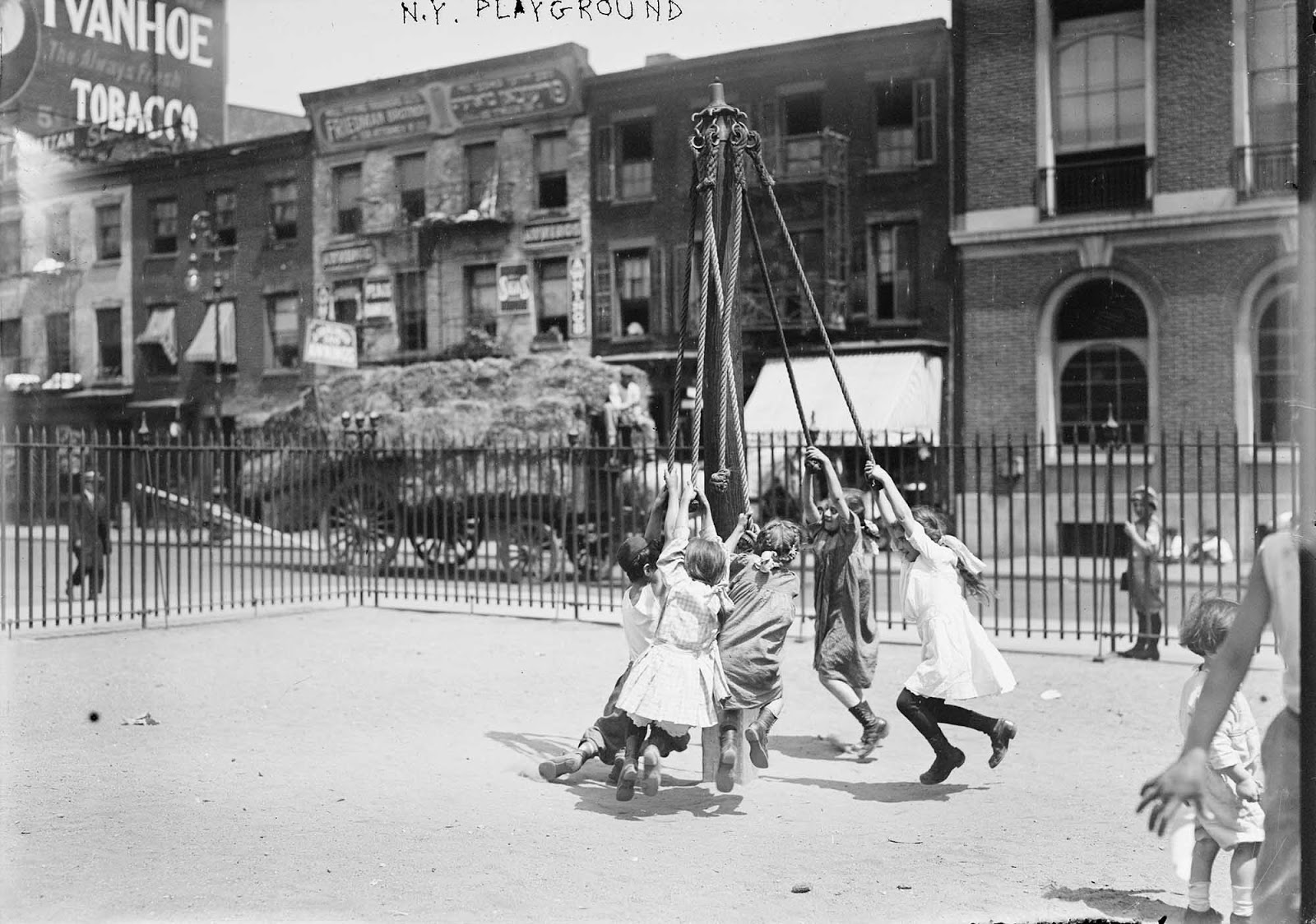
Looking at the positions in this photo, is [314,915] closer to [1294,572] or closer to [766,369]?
[1294,572]

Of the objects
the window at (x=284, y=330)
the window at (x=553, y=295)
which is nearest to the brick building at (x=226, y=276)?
the window at (x=284, y=330)

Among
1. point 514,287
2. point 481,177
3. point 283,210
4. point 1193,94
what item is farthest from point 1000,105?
point 283,210

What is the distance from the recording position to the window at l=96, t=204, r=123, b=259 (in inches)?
1361

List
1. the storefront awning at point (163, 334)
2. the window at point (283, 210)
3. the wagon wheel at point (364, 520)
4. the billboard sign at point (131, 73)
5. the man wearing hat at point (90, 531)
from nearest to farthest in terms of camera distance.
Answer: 1. the man wearing hat at point (90, 531)
2. the wagon wheel at point (364, 520)
3. the billboard sign at point (131, 73)
4. the window at point (283, 210)
5. the storefront awning at point (163, 334)

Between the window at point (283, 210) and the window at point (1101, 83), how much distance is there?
19.0 m

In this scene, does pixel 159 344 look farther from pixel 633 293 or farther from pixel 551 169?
pixel 633 293

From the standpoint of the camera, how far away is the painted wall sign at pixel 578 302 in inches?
1091

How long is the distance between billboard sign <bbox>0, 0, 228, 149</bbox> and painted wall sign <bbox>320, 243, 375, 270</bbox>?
489 cm

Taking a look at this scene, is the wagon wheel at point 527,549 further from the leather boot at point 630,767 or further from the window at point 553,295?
A: the window at point 553,295

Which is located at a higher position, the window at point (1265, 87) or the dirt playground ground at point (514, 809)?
the window at point (1265, 87)

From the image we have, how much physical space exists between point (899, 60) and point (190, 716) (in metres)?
20.1

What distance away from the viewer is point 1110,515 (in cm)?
1075

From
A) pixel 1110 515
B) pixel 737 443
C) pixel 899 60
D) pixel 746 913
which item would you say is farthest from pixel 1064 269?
pixel 746 913

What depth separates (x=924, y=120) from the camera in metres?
23.9
